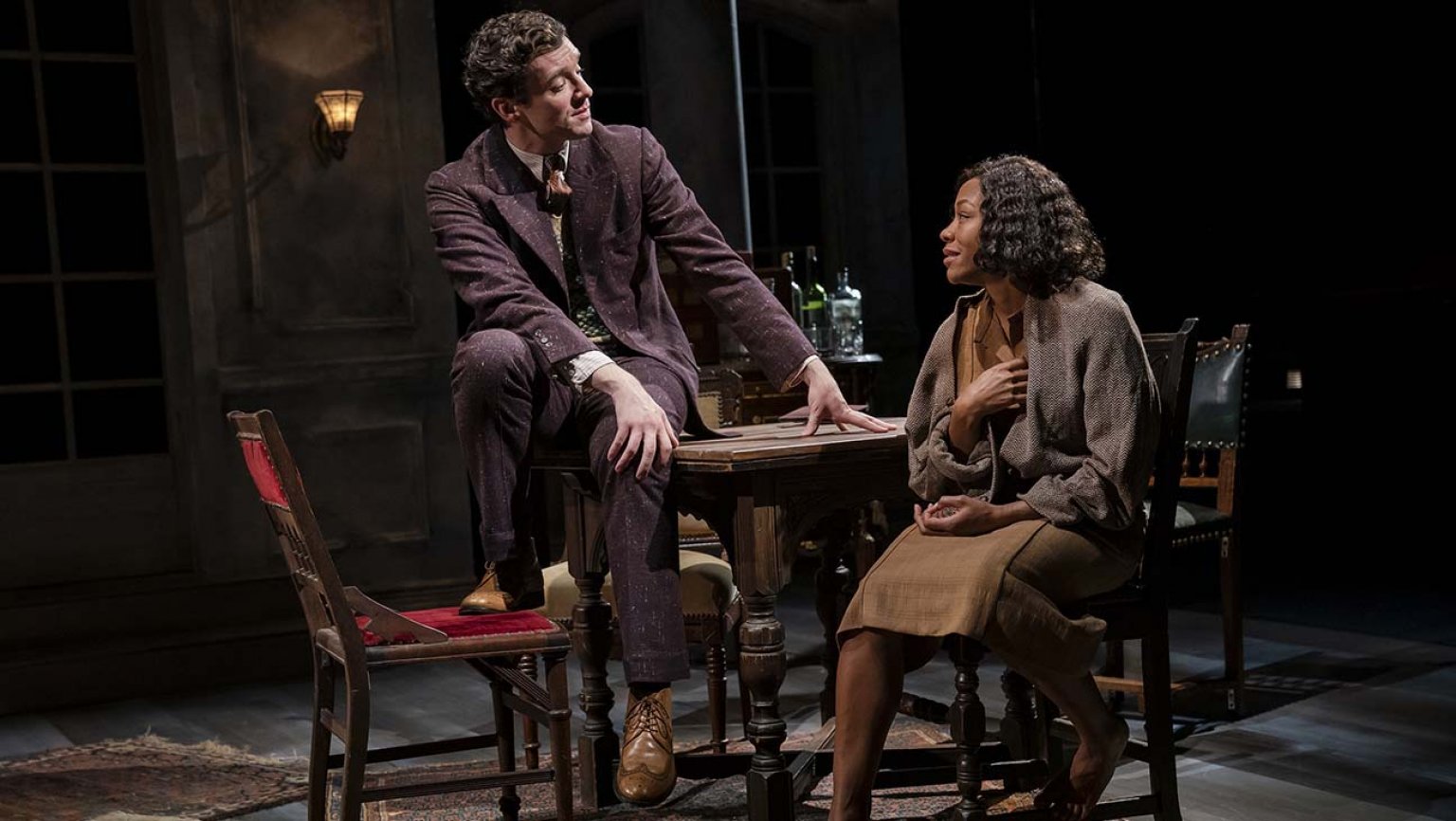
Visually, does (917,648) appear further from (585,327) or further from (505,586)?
(585,327)

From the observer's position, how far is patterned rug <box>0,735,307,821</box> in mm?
3976

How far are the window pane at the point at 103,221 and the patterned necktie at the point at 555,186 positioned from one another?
3.38m

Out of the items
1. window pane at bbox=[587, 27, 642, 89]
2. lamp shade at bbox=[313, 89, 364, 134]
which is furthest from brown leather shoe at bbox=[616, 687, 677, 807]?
window pane at bbox=[587, 27, 642, 89]

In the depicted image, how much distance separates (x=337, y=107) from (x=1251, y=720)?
3753mm

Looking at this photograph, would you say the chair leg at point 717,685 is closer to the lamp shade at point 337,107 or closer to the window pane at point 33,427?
the lamp shade at point 337,107

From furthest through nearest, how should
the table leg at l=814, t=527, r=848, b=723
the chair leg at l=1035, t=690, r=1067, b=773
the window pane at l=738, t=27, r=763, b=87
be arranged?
the window pane at l=738, t=27, r=763, b=87 → the table leg at l=814, t=527, r=848, b=723 → the chair leg at l=1035, t=690, r=1067, b=773

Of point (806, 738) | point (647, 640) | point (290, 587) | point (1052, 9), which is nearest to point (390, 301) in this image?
point (290, 587)

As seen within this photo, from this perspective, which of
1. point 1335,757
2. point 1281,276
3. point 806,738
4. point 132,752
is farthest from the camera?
point 1281,276

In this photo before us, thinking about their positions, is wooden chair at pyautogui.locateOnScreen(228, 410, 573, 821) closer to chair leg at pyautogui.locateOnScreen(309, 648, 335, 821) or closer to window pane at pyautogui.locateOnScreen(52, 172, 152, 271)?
chair leg at pyautogui.locateOnScreen(309, 648, 335, 821)

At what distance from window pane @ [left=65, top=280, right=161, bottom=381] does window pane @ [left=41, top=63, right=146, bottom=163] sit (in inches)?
18.9

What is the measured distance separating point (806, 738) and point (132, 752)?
78.1 inches

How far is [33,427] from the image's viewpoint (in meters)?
5.96

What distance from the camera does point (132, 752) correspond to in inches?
184

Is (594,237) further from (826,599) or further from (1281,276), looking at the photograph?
(1281,276)
